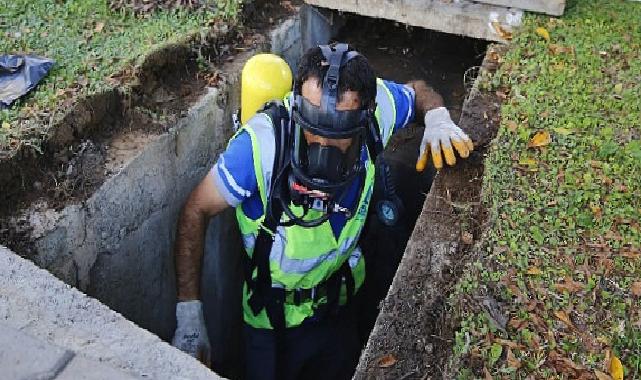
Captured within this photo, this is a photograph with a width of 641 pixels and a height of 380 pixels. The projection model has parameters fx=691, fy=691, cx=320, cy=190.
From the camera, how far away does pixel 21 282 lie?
2.63m

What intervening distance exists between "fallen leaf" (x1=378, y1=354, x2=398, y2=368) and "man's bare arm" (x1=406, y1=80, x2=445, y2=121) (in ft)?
6.20

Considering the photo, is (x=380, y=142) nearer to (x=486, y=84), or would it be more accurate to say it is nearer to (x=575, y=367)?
(x=486, y=84)

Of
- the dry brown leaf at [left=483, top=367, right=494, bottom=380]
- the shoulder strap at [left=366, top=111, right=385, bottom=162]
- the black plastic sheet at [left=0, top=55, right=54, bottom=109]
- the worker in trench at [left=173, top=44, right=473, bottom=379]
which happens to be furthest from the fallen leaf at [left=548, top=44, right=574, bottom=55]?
the black plastic sheet at [left=0, top=55, right=54, bottom=109]

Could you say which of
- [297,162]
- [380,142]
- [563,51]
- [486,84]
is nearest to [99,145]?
[297,162]

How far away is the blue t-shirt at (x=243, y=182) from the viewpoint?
3.60 metres

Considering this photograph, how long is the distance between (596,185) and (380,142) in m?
1.19

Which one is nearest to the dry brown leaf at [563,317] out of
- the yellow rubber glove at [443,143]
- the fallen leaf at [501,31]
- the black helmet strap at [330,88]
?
the yellow rubber glove at [443,143]

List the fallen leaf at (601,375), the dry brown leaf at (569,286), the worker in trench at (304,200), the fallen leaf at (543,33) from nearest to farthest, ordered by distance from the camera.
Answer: the fallen leaf at (601,375), the dry brown leaf at (569,286), the worker in trench at (304,200), the fallen leaf at (543,33)

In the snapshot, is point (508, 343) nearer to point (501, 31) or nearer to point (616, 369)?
point (616, 369)

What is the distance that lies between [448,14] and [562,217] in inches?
95.9

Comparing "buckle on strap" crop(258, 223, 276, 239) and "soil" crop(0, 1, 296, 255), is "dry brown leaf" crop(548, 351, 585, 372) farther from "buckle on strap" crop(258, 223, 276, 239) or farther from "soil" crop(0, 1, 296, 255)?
"soil" crop(0, 1, 296, 255)

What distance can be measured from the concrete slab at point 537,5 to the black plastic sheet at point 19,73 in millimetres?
3228

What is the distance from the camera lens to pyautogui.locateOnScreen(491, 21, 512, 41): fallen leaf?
5.25 meters

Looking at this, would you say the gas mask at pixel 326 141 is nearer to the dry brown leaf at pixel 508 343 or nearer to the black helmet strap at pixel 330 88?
the black helmet strap at pixel 330 88
